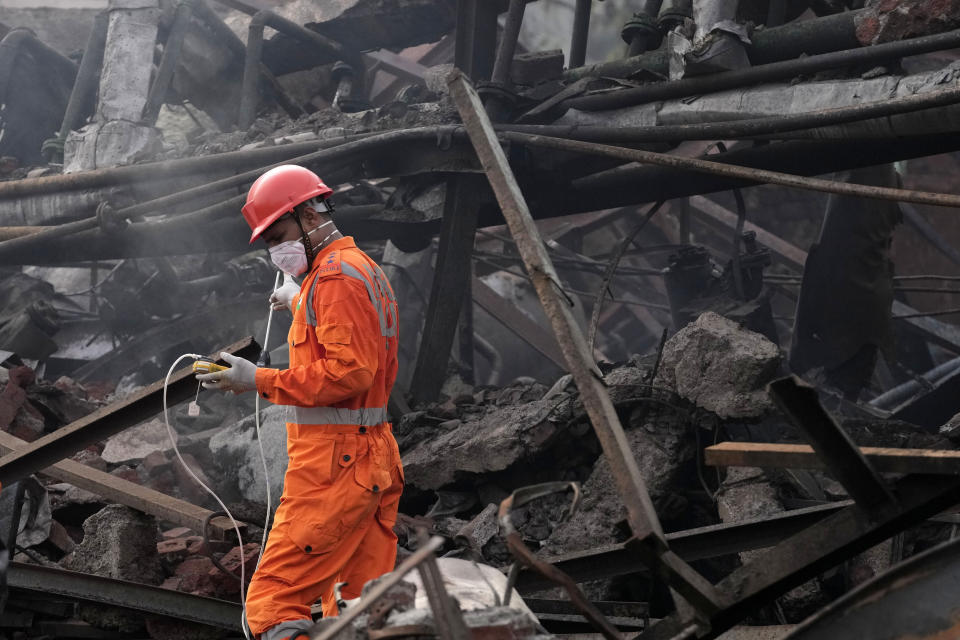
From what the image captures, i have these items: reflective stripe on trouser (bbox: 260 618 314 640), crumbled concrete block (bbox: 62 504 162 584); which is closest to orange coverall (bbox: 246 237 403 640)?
reflective stripe on trouser (bbox: 260 618 314 640)

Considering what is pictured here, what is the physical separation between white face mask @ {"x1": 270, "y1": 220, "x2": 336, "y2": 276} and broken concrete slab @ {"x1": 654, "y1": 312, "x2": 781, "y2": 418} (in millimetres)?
2400

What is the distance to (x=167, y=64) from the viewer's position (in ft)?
28.7

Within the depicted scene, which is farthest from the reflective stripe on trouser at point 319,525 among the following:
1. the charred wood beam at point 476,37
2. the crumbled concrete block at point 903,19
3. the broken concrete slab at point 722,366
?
the charred wood beam at point 476,37

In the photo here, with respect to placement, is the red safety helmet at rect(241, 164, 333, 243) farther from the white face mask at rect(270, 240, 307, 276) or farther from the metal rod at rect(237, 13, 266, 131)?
the metal rod at rect(237, 13, 266, 131)

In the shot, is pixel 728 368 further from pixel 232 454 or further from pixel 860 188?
pixel 232 454

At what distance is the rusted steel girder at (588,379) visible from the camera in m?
2.17

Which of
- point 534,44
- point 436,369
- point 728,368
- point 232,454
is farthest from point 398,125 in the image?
point 534,44

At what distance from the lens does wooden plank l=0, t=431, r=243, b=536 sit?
155 inches

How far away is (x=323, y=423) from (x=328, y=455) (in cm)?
11

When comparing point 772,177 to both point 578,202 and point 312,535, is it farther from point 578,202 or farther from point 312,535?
point 578,202

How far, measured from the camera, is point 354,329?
294cm

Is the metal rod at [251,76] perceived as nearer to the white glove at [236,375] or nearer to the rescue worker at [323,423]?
the rescue worker at [323,423]

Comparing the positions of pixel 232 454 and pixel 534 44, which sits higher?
pixel 534 44

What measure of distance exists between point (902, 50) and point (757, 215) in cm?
923
